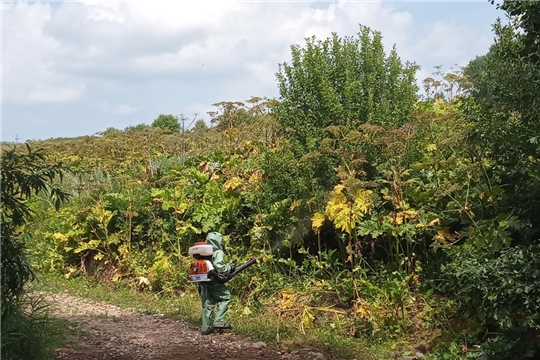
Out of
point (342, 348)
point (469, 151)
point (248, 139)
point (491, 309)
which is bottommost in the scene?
point (342, 348)

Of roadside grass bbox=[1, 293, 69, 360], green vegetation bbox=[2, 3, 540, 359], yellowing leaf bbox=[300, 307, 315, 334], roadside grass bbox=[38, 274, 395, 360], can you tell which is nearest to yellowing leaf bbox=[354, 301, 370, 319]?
green vegetation bbox=[2, 3, 540, 359]

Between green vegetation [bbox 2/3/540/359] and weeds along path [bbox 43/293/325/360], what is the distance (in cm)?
37

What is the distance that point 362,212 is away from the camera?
638cm

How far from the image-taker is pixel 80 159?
1376 cm

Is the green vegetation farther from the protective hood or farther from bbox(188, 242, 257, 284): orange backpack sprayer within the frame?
the protective hood

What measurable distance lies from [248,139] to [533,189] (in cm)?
538

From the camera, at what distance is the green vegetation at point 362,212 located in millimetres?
4820

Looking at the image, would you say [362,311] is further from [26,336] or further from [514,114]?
[26,336]

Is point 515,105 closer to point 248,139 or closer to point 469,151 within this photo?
point 469,151

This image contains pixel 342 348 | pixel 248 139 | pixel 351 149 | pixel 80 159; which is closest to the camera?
pixel 342 348

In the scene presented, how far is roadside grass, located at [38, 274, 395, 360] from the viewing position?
566 cm

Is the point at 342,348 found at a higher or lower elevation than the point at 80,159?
lower

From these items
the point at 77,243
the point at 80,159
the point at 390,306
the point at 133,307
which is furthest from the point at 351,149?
the point at 80,159

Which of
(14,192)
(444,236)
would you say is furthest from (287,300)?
(14,192)
